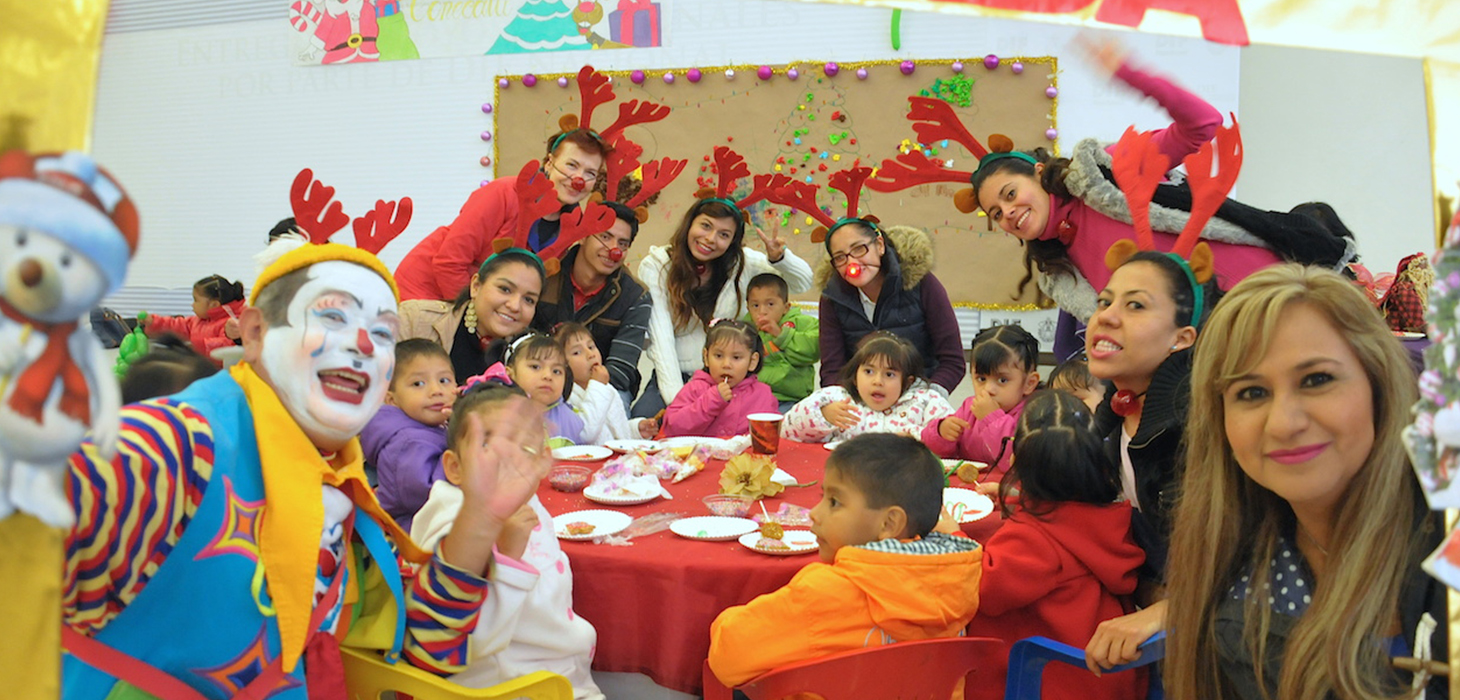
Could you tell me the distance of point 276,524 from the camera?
125 centimetres

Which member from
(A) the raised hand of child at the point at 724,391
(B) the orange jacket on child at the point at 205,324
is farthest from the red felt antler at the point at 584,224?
(B) the orange jacket on child at the point at 205,324

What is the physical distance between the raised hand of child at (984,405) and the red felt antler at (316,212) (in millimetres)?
1966

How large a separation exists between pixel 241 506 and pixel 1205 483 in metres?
1.33

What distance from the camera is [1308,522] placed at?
135 cm

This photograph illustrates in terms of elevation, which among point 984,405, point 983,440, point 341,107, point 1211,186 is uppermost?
point 341,107

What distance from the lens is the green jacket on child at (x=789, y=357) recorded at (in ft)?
14.8

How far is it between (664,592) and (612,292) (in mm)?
2377

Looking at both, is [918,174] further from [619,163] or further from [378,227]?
[378,227]

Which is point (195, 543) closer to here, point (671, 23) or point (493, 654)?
point (493, 654)

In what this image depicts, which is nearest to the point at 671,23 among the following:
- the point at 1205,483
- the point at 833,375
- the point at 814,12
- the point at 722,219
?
the point at 814,12

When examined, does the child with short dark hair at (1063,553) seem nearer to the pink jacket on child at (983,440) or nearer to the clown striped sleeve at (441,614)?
the pink jacket on child at (983,440)

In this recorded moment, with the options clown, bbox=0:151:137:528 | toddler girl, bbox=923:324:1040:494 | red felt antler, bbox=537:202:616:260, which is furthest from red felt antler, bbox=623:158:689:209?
clown, bbox=0:151:137:528

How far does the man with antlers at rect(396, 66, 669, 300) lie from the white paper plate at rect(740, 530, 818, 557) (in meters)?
1.86

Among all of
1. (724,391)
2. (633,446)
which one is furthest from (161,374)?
(724,391)
